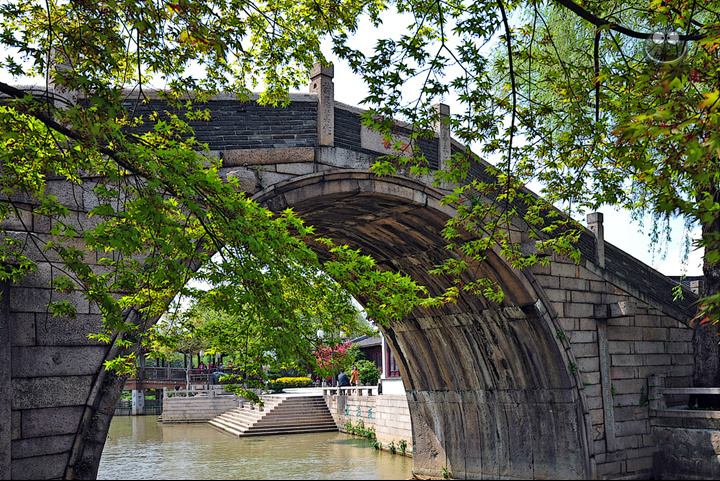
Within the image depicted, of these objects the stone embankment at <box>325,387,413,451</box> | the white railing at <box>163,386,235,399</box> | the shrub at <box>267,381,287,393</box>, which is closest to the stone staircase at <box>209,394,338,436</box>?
the stone embankment at <box>325,387,413,451</box>

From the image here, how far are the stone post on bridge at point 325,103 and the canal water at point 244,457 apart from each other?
6.89m

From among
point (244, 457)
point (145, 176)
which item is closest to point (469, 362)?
point (244, 457)

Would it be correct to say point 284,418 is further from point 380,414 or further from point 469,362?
point 469,362

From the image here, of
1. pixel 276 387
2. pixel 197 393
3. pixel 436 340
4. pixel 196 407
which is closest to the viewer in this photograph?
pixel 436 340

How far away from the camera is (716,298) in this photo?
3430mm

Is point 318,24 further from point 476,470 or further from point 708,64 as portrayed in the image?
point 476,470

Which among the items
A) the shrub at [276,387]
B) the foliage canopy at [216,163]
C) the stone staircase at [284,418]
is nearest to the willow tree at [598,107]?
the foliage canopy at [216,163]

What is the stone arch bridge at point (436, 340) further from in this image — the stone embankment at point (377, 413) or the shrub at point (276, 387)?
the shrub at point (276, 387)

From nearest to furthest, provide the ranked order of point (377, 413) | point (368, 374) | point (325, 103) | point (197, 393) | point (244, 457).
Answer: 1. point (325, 103)
2. point (244, 457)
3. point (377, 413)
4. point (368, 374)
5. point (197, 393)

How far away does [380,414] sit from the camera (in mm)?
19359

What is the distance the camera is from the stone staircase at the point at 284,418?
23.0 meters

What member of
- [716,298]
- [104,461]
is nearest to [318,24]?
[716,298]

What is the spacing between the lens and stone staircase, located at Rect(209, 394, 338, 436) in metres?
23.0

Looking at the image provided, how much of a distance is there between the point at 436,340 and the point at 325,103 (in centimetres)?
641
